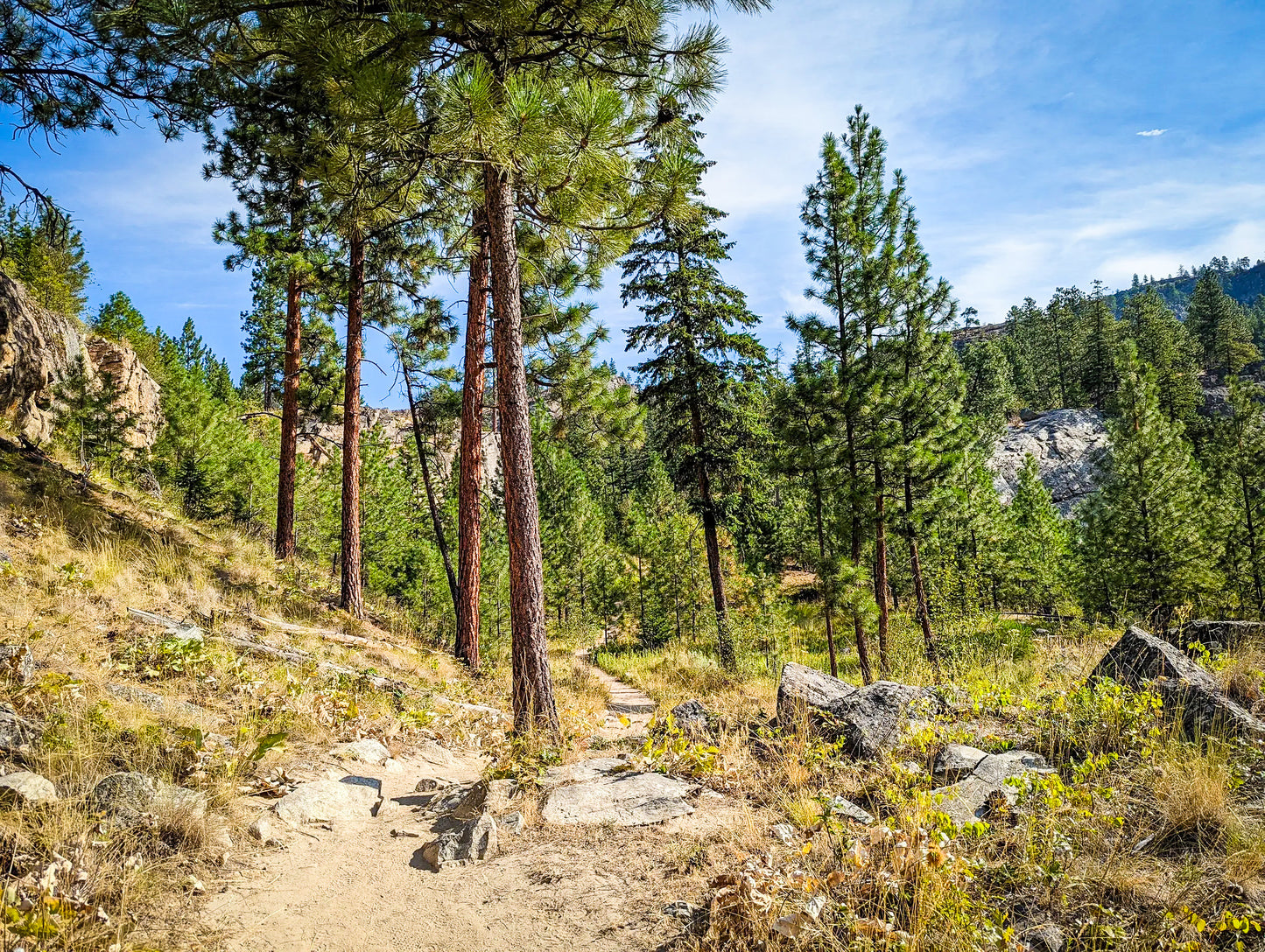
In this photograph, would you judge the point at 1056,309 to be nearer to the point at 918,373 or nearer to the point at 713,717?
the point at 918,373

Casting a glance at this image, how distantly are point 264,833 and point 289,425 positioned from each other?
10.6 meters

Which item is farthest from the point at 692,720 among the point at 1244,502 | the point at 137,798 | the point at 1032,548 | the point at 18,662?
the point at 1244,502

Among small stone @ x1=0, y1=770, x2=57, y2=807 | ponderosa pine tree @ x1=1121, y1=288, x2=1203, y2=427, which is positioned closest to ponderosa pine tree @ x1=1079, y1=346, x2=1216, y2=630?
small stone @ x1=0, y1=770, x2=57, y2=807

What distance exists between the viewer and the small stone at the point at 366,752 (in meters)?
5.21

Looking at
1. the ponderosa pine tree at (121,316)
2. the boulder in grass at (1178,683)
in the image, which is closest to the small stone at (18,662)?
the boulder in grass at (1178,683)

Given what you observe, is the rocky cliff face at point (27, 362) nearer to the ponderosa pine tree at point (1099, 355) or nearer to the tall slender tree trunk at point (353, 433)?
the tall slender tree trunk at point (353, 433)

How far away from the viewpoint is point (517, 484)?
5.75 m

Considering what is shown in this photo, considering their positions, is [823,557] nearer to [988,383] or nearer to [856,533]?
[856,533]

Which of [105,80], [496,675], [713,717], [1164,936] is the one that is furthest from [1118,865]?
[105,80]

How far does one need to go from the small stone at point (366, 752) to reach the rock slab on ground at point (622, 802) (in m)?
1.96

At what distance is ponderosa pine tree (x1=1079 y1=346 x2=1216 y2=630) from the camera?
64.0ft

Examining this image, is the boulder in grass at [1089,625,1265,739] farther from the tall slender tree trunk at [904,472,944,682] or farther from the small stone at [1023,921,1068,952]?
the tall slender tree trunk at [904,472,944,682]

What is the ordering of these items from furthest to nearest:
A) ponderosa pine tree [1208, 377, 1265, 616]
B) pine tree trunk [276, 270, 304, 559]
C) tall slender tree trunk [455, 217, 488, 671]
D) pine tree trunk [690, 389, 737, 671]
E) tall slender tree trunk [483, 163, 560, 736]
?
ponderosa pine tree [1208, 377, 1265, 616], pine tree trunk [690, 389, 737, 671], pine tree trunk [276, 270, 304, 559], tall slender tree trunk [455, 217, 488, 671], tall slender tree trunk [483, 163, 560, 736]

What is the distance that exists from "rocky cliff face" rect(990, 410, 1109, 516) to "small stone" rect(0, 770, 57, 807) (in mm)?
58672
